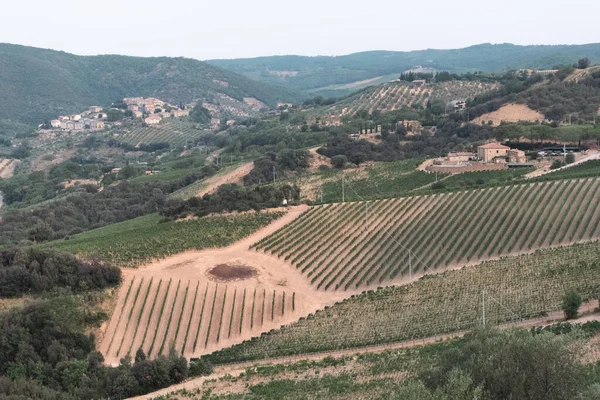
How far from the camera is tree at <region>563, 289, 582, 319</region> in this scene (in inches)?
1217

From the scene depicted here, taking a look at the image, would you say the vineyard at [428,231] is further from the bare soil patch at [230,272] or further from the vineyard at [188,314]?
the vineyard at [188,314]

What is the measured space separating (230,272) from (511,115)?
75.5 meters

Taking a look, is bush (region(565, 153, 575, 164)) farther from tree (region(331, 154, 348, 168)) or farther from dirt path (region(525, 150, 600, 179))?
tree (region(331, 154, 348, 168))

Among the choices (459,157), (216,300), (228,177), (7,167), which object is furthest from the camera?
(7,167)

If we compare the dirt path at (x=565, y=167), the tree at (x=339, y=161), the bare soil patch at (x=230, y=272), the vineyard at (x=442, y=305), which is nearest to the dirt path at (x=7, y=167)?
the tree at (x=339, y=161)

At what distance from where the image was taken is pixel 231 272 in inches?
1852

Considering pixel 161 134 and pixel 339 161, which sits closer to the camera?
pixel 339 161

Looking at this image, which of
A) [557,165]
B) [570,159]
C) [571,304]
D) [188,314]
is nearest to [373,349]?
[571,304]

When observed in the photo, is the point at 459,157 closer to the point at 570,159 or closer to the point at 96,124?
the point at 570,159

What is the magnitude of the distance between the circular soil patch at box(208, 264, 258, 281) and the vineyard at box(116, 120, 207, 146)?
123 meters

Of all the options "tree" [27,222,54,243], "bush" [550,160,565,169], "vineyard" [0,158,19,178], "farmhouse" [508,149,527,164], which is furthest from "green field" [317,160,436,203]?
"vineyard" [0,158,19,178]

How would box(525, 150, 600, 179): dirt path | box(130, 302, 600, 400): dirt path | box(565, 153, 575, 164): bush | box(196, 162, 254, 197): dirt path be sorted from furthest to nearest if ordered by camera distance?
box(196, 162, 254, 197): dirt path < box(565, 153, 575, 164): bush < box(525, 150, 600, 179): dirt path < box(130, 302, 600, 400): dirt path

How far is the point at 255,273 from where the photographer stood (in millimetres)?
47062

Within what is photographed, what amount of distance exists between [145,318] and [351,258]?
16.3 metres
